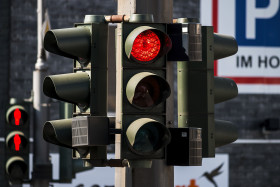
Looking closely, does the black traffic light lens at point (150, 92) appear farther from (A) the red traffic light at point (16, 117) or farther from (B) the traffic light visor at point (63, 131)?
(A) the red traffic light at point (16, 117)

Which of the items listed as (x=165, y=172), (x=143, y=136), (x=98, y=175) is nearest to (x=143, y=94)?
(x=143, y=136)

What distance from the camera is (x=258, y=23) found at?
28125 mm

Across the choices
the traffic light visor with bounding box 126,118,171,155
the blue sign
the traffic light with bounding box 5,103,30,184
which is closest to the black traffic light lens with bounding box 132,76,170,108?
the traffic light visor with bounding box 126,118,171,155

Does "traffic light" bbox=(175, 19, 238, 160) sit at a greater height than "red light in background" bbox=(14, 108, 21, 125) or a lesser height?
greater

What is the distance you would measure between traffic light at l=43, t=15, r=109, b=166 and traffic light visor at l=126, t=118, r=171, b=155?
0.28 metres

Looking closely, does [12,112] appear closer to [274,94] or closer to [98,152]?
[98,152]

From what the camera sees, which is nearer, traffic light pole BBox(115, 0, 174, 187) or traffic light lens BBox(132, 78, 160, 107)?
traffic light lens BBox(132, 78, 160, 107)

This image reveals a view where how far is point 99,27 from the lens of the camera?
23.9 ft

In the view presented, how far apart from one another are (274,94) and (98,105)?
21.7 meters

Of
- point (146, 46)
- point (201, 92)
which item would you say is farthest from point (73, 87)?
point (201, 92)

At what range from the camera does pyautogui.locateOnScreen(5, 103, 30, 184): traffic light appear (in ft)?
57.3

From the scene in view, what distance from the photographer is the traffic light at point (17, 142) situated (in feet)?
57.3

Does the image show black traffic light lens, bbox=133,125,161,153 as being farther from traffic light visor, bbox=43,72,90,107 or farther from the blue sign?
the blue sign

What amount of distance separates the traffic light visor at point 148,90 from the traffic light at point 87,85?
315mm
